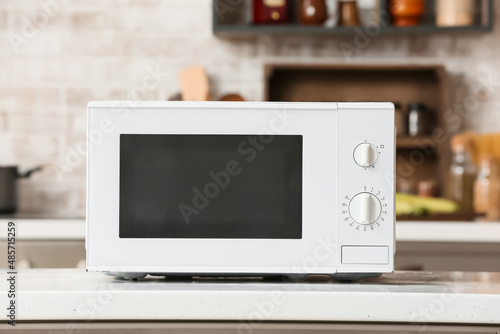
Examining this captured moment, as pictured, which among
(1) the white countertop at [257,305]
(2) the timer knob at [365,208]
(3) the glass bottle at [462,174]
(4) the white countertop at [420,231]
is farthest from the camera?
(3) the glass bottle at [462,174]

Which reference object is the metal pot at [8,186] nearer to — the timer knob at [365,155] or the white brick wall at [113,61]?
the white brick wall at [113,61]

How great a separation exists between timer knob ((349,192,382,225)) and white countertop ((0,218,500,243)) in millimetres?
1554

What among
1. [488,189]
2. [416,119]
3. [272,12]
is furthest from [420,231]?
[272,12]

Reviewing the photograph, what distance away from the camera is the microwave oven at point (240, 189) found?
0.91 meters

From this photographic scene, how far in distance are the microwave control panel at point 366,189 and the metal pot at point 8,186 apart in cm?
203

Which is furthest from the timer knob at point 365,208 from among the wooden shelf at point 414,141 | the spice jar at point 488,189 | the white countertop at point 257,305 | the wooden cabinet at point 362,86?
the wooden cabinet at point 362,86

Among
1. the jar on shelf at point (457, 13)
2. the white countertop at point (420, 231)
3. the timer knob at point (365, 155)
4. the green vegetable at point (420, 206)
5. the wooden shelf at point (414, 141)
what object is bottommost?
the white countertop at point (420, 231)

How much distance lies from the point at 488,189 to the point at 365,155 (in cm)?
189

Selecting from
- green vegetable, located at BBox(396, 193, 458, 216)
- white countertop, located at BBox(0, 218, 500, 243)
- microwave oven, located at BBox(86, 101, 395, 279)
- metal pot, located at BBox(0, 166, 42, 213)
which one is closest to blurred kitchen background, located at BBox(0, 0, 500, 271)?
metal pot, located at BBox(0, 166, 42, 213)

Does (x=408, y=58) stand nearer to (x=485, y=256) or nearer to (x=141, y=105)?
(x=485, y=256)

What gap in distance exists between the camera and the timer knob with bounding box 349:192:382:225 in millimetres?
900

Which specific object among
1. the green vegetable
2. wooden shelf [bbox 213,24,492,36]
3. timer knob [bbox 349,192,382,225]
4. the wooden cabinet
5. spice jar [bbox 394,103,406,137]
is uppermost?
wooden shelf [bbox 213,24,492,36]

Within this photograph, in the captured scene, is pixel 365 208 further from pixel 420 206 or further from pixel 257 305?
pixel 420 206

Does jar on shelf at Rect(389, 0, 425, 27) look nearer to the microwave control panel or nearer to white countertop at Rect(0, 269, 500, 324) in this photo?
the microwave control panel
